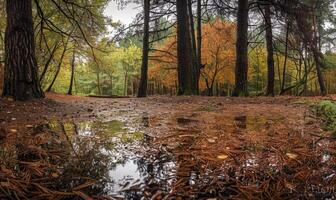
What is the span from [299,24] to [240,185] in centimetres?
789

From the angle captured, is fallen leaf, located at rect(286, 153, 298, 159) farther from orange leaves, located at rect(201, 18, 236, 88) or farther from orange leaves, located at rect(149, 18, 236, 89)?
orange leaves, located at rect(201, 18, 236, 88)

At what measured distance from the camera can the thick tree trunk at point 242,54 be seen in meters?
8.38

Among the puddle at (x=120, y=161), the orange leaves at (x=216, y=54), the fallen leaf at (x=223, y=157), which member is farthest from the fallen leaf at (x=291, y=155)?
the orange leaves at (x=216, y=54)

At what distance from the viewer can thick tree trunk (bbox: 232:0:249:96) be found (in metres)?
8.38

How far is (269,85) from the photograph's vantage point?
11.9 metres

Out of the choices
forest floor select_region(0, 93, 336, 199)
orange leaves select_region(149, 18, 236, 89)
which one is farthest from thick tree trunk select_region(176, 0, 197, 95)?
orange leaves select_region(149, 18, 236, 89)

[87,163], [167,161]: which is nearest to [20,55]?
[87,163]

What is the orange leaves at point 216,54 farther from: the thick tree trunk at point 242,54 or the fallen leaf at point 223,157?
the fallen leaf at point 223,157

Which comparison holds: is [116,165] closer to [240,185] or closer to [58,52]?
[240,185]

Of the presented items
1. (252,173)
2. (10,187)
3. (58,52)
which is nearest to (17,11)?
(10,187)

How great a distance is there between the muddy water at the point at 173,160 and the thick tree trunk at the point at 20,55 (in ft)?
7.81

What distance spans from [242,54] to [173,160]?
710 cm

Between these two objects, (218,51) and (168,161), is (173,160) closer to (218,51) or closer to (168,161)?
(168,161)

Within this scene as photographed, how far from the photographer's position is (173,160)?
1814mm
